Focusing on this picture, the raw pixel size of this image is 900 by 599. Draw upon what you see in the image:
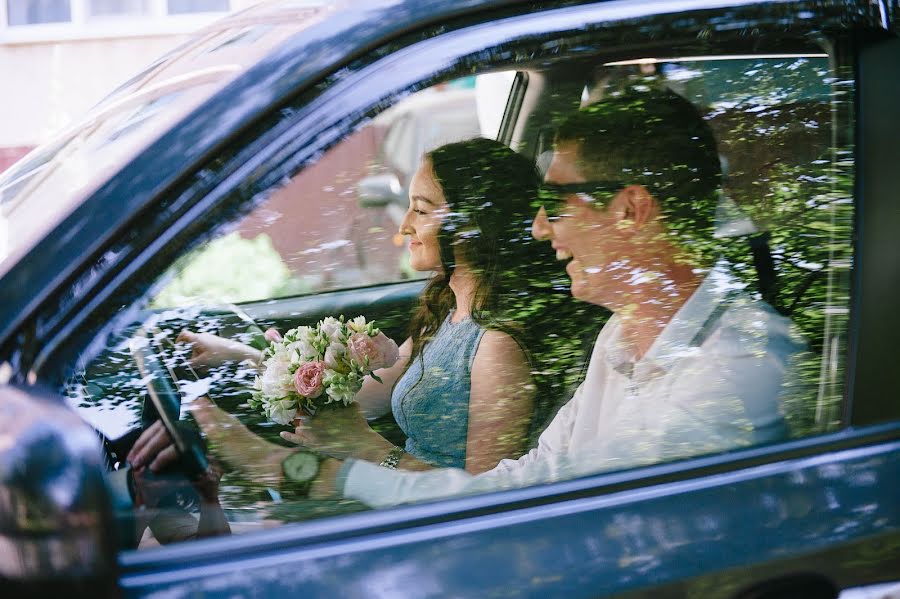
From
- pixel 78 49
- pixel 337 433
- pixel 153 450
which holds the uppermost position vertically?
pixel 78 49

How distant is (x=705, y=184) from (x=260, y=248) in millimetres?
703

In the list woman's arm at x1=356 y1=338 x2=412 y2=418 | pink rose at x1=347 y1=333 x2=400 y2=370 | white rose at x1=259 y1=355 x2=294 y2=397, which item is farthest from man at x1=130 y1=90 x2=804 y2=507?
pink rose at x1=347 y1=333 x2=400 y2=370

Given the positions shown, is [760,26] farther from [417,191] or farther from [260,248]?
[260,248]

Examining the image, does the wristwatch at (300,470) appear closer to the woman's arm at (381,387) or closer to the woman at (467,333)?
the woman at (467,333)

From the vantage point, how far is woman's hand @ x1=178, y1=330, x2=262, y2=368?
57.7 inches

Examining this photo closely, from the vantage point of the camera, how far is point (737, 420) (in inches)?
59.6

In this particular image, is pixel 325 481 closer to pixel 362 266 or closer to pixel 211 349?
pixel 211 349

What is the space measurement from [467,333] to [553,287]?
30 cm

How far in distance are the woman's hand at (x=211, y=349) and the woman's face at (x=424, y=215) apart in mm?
333

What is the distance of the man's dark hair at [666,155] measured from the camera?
5.40 feet

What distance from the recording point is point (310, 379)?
6.17 feet

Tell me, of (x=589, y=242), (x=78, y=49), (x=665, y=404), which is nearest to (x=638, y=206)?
(x=589, y=242)

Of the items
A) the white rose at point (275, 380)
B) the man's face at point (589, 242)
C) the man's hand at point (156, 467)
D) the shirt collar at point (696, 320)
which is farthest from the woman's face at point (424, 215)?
the man's hand at point (156, 467)

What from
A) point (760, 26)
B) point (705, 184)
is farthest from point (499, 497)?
point (760, 26)
